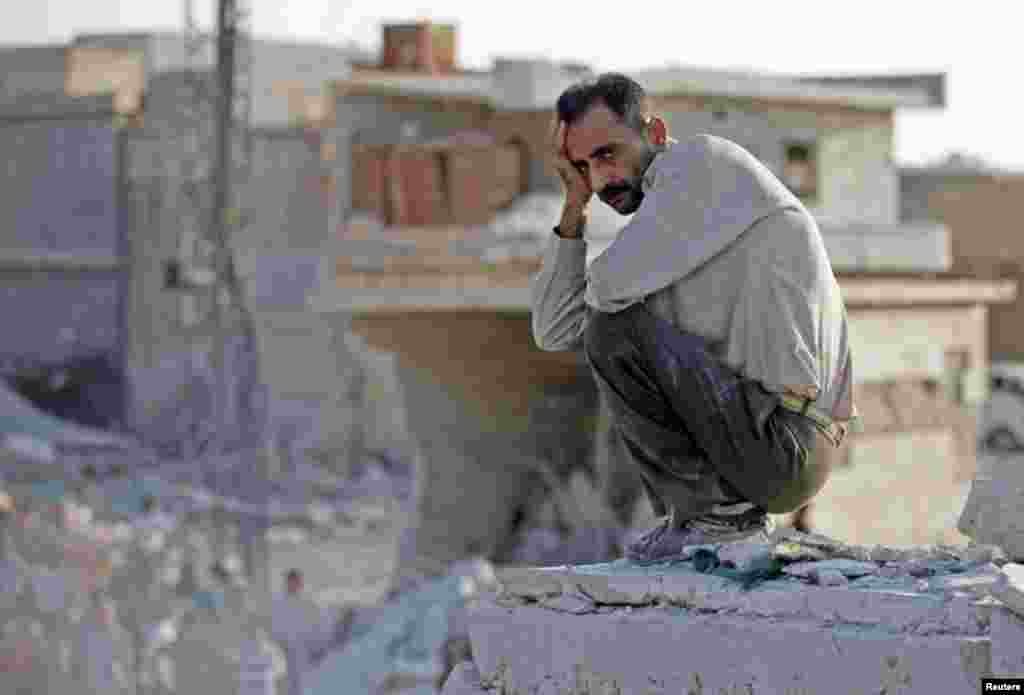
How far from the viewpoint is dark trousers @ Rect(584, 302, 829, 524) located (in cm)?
530

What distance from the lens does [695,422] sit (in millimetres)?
5344

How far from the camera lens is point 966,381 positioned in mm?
23234

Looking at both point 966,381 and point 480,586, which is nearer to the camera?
point 480,586

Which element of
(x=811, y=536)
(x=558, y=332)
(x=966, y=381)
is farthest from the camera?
(x=966, y=381)

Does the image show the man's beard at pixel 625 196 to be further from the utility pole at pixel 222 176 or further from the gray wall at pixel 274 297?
the gray wall at pixel 274 297

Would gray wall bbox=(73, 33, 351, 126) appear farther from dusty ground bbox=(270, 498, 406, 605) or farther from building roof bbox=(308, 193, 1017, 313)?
building roof bbox=(308, 193, 1017, 313)

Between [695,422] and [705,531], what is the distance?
8.1 inches

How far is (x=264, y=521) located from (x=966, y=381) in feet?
21.9

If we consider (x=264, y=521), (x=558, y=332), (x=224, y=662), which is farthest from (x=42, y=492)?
(x=558, y=332)

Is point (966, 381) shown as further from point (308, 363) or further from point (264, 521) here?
point (308, 363)

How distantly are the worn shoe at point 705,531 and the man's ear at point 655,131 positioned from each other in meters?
0.72

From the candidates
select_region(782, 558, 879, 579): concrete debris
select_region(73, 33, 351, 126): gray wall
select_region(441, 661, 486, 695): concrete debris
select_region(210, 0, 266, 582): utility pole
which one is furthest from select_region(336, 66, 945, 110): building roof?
select_region(782, 558, 879, 579): concrete debris

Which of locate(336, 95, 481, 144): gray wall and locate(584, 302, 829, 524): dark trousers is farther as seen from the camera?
locate(336, 95, 481, 144): gray wall

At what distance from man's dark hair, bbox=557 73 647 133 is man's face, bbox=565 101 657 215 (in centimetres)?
1
